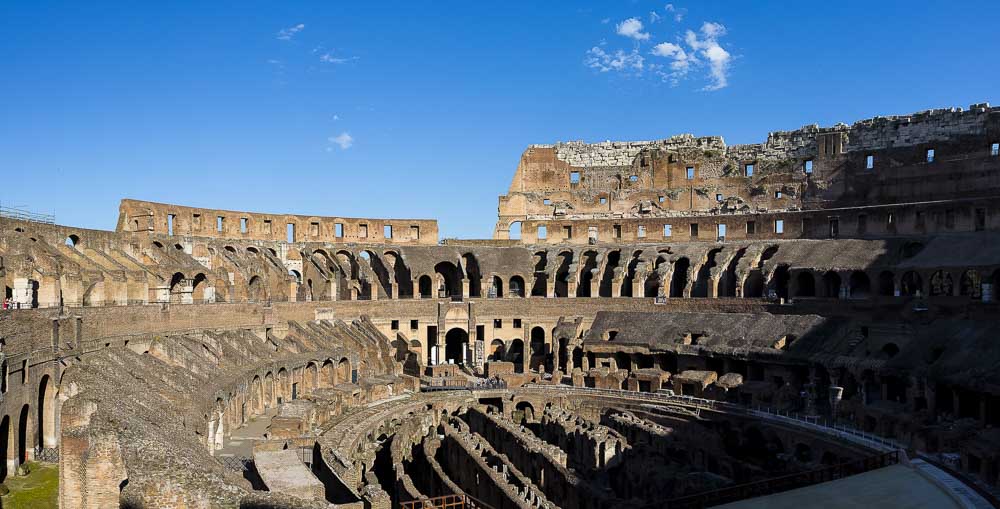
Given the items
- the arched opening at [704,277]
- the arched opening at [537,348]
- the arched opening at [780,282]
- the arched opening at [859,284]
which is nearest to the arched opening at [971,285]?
the arched opening at [859,284]

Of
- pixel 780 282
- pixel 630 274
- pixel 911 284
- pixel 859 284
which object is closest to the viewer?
pixel 911 284

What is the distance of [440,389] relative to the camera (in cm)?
4166

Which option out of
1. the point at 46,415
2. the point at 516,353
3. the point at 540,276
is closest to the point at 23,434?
the point at 46,415

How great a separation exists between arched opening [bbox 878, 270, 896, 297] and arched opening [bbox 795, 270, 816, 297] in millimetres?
4081

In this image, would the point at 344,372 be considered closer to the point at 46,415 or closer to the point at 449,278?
the point at 449,278

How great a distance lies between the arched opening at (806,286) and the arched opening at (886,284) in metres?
4.08

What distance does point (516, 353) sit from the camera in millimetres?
55000

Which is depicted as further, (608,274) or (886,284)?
(608,274)

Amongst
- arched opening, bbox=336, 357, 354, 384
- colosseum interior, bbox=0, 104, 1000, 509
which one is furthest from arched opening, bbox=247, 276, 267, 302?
arched opening, bbox=336, 357, 354, 384

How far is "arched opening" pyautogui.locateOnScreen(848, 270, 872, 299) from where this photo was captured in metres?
45.0

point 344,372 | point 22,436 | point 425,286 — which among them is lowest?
point 344,372

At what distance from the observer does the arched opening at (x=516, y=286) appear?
189 feet

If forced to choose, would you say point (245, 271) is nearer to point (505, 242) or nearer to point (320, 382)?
point (320, 382)

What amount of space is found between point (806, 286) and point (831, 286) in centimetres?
216
